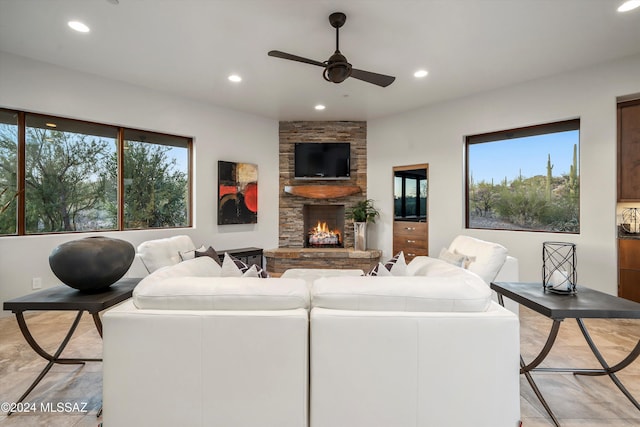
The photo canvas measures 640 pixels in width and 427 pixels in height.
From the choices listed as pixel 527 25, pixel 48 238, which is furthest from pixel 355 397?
pixel 48 238

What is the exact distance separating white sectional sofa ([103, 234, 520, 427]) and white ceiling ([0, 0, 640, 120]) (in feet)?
7.94

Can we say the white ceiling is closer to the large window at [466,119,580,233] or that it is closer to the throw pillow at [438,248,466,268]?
the large window at [466,119,580,233]

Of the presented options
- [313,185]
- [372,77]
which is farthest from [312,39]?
[313,185]

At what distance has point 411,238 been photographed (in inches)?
210

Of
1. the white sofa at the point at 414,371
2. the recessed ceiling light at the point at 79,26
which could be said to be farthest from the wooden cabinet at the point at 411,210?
the recessed ceiling light at the point at 79,26

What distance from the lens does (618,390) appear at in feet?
6.61

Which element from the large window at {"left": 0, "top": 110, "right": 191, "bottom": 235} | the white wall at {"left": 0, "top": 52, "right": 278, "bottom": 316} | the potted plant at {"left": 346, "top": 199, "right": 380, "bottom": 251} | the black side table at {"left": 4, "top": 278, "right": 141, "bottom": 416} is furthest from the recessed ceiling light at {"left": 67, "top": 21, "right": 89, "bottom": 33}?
the potted plant at {"left": 346, "top": 199, "right": 380, "bottom": 251}

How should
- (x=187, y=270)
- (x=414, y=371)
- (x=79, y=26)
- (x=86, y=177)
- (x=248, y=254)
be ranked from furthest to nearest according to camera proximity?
(x=248, y=254), (x=86, y=177), (x=79, y=26), (x=187, y=270), (x=414, y=371)

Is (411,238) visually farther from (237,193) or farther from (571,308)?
(571,308)

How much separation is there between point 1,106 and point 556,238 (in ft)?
20.9

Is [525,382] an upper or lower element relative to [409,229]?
lower

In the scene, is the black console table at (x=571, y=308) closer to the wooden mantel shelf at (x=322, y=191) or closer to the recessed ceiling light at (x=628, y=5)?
the recessed ceiling light at (x=628, y=5)

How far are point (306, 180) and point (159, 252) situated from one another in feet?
10.9

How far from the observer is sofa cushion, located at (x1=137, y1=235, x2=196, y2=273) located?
293cm
